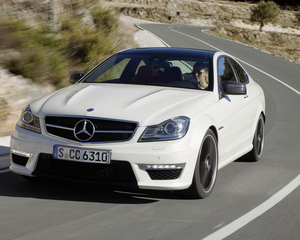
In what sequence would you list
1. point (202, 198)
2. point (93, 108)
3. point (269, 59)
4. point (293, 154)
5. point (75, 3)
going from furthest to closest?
point (269, 59)
point (75, 3)
point (293, 154)
point (202, 198)
point (93, 108)

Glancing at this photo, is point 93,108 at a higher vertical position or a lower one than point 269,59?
higher

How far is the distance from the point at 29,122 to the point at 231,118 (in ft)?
7.71

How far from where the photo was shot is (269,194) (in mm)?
5426

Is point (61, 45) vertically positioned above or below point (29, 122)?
below

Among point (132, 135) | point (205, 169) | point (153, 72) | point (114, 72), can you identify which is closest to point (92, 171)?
point (132, 135)

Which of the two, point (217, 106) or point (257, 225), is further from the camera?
point (217, 106)

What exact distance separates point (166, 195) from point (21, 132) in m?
1.63

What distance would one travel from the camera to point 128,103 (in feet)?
16.1

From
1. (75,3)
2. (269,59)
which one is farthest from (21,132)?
(269,59)

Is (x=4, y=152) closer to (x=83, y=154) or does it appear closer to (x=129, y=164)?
(x=83, y=154)

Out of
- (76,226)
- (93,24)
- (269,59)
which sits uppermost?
(76,226)

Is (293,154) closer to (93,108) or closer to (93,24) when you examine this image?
(93,108)

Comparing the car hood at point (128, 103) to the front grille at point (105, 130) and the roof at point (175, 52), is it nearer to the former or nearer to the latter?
the front grille at point (105, 130)

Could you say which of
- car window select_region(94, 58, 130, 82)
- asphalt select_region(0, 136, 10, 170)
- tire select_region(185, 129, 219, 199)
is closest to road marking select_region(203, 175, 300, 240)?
tire select_region(185, 129, 219, 199)
